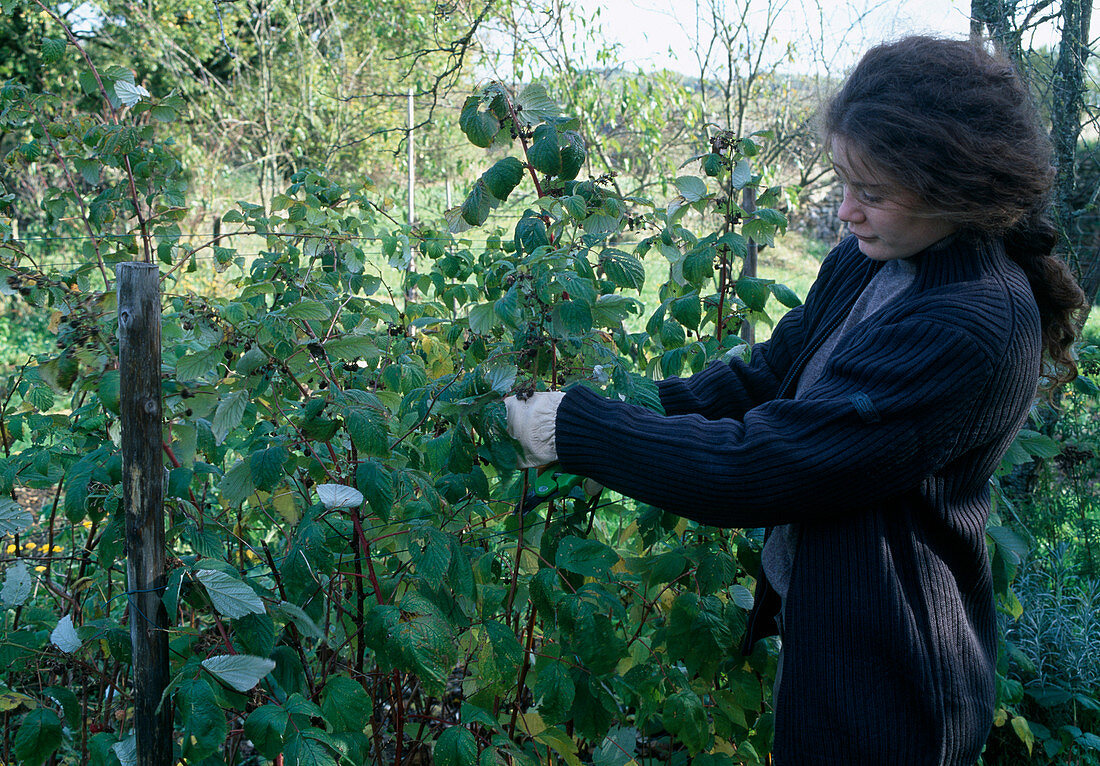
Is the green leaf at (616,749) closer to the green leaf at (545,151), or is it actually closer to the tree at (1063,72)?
the green leaf at (545,151)

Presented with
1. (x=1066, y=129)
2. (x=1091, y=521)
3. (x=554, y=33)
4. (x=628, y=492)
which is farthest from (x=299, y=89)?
(x=628, y=492)

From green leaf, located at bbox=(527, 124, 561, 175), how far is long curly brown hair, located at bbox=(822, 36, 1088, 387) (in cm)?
44

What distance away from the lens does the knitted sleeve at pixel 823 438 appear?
3.56ft

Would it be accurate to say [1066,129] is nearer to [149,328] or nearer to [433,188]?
[149,328]

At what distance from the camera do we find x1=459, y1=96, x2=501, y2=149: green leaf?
143cm

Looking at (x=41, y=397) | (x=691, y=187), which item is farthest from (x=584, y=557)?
(x=41, y=397)

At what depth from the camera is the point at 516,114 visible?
1446 millimetres

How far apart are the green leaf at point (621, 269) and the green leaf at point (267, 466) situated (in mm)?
646

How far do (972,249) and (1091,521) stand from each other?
9.58 ft

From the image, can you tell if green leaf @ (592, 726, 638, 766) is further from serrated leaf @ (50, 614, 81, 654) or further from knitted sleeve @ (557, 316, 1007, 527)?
serrated leaf @ (50, 614, 81, 654)

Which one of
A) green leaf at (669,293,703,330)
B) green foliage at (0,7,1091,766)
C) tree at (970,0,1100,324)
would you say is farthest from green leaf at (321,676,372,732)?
tree at (970,0,1100,324)

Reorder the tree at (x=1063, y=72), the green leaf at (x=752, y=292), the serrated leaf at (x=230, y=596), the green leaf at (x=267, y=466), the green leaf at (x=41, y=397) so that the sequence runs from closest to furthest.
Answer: the serrated leaf at (x=230, y=596) < the green leaf at (x=267, y=466) < the green leaf at (x=41, y=397) < the green leaf at (x=752, y=292) < the tree at (x=1063, y=72)

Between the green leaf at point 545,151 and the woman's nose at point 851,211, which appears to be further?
the green leaf at point 545,151

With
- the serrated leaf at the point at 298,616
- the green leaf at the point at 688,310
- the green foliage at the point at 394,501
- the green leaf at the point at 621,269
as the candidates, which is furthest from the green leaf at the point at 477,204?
the serrated leaf at the point at 298,616
